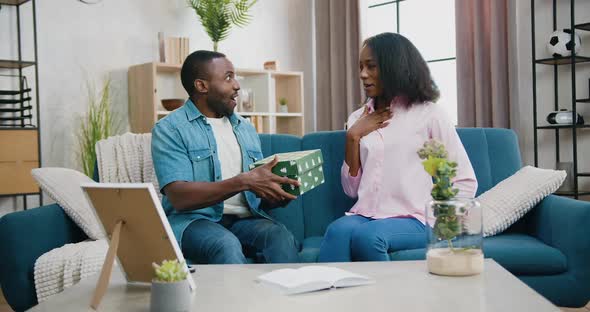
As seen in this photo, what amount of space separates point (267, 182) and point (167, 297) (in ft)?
3.08

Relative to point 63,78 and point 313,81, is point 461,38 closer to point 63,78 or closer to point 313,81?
point 313,81

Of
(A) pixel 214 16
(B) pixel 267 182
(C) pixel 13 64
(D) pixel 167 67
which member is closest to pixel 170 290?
(B) pixel 267 182

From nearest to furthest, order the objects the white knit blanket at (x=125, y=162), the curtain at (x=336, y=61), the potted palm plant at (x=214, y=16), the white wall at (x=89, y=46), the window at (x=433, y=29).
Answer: the white knit blanket at (x=125, y=162) → the white wall at (x=89, y=46) → the potted palm plant at (x=214, y=16) → the window at (x=433, y=29) → the curtain at (x=336, y=61)

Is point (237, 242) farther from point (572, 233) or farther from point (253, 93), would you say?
point (253, 93)

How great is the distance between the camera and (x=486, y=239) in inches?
96.6

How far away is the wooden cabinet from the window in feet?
9.33

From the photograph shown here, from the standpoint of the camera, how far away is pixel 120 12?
193 inches

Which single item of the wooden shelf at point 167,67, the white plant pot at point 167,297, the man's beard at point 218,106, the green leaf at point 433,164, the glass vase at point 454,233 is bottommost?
the white plant pot at point 167,297

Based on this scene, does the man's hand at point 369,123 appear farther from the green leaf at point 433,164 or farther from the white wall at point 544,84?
the white wall at point 544,84

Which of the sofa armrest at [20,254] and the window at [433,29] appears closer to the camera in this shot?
the sofa armrest at [20,254]

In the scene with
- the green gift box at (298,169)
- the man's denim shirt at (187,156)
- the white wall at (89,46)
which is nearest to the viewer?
the green gift box at (298,169)

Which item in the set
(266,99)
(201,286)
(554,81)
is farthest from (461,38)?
(201,286)

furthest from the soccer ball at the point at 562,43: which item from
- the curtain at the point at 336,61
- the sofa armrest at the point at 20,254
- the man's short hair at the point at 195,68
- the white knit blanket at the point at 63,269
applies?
the sofa armrest at the point at 20,254

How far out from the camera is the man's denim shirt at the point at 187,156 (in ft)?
7.63
